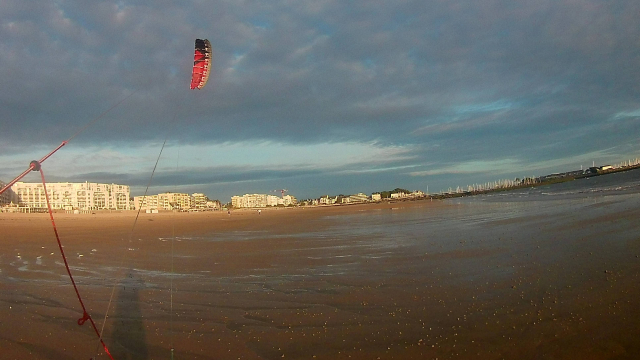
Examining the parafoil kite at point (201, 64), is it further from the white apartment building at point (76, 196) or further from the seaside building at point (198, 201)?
the seaside building at point (198, 201)

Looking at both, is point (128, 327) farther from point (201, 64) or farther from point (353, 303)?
point (201, 64)

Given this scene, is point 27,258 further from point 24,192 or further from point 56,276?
point 24,192

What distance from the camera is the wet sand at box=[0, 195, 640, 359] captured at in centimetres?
438

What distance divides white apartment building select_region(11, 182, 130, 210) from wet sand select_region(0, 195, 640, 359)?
4516 centimetres

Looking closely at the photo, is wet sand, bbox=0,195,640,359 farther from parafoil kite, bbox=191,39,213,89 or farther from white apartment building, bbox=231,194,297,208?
white apartment building, bbox=231,194,297,208

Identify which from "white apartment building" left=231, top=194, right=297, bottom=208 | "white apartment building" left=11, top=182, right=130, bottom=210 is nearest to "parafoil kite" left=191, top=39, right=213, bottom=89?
"white apartment building" left=11, top=182, right=130, bottom=210

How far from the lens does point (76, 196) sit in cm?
5562

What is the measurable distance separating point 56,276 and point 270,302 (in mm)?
6011

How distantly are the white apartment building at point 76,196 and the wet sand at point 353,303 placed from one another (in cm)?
4516

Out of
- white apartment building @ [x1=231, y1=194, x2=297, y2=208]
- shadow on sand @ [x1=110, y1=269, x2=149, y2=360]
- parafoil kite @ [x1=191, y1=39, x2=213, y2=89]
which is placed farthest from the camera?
white apartment building @ [x1=231, y1=194, x2=297, y2=208]

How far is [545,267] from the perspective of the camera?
744 cm

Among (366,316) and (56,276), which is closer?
(366,316)

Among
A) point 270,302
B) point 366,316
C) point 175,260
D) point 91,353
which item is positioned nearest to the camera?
point 91,353

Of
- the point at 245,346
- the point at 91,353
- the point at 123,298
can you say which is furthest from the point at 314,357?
the point at 123,298
